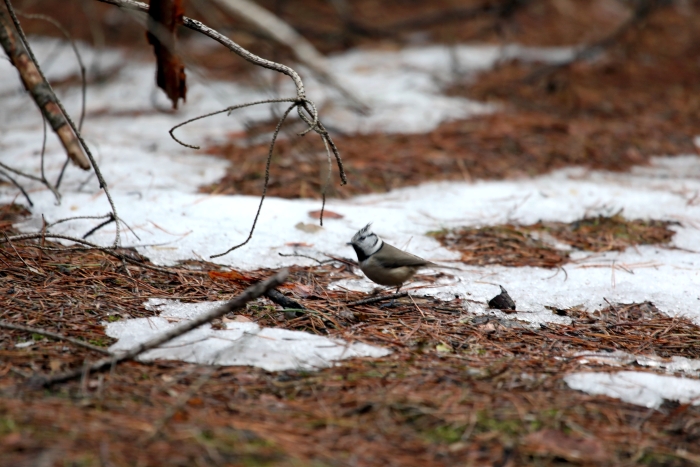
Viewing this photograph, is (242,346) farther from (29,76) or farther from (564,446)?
(29,76)

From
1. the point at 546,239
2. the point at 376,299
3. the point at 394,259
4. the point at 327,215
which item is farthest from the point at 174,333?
the point at 546,239

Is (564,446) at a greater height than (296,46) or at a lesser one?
lesser

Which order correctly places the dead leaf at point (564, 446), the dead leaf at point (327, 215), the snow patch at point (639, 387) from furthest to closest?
the dead leaf at point (327, 215) → the snow patch at point (639, 387) → the dead leaf at point (564, 446)

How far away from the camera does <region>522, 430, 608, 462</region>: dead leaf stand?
2031mm

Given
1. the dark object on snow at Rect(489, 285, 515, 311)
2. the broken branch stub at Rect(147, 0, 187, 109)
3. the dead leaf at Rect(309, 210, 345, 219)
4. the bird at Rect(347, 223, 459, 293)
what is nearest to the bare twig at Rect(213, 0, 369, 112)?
the dead leaf at Rect(309, 210, 345, 219)

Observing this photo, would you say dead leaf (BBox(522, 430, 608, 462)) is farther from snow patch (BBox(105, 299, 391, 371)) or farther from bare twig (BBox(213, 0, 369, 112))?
bare twig (BBox(213, 0, 369, 112))

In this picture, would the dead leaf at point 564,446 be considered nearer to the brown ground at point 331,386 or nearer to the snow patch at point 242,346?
the brown ground at point 331,386

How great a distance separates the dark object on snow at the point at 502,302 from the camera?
10.7ft

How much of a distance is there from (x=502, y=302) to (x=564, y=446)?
4.09ft

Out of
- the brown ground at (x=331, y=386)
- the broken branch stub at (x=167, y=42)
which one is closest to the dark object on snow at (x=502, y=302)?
the brown ground at (x=331, y=386)

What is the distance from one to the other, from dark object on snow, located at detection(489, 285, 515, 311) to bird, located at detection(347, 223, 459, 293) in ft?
1.25

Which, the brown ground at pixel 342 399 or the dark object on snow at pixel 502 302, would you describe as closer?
the brown ground at pixel 342 399

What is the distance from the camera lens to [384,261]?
10.9 feet

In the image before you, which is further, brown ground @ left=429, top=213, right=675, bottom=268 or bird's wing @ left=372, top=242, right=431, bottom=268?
brown ground @ left=429, top=213, right=675, bottom=268
